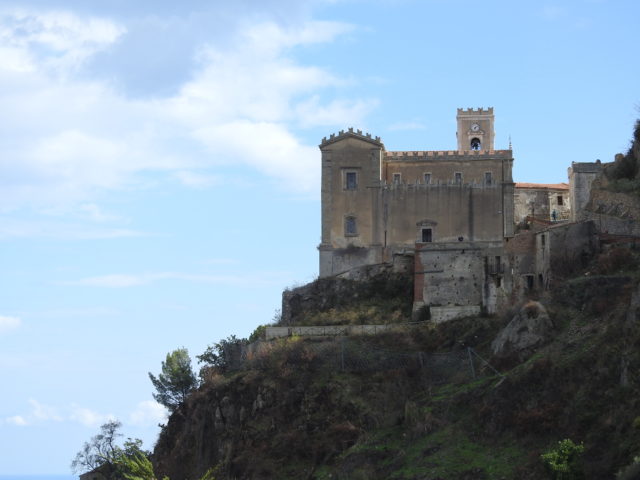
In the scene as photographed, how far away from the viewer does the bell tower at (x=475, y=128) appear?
86.2 metres

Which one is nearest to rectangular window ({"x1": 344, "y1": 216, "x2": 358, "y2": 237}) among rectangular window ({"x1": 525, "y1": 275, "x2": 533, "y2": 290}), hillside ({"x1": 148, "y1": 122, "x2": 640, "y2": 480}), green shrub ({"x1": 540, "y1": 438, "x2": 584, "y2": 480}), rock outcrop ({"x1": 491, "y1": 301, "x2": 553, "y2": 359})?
hillside ({"x1": 148, "y1": 122, "x2": 640, "y2": 480})

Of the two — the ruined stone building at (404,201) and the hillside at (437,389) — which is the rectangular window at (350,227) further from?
the hillside at (437,389)

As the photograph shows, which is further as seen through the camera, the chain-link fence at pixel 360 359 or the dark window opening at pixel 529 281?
the dark window opening at pixel 529 281

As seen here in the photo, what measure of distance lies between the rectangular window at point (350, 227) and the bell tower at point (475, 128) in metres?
15.7

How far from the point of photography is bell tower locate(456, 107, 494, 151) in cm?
8619

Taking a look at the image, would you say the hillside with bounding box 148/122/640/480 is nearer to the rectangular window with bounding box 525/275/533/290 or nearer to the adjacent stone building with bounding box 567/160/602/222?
the rectangular window with bounding box 525/275/533/290

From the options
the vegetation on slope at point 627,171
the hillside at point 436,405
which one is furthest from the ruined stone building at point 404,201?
the hillside at point 436,405

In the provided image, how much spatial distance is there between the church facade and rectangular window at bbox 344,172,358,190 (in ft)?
0.09

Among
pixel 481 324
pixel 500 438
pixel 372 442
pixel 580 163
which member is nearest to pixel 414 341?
pixel 481 324

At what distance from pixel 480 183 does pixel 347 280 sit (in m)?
9.67

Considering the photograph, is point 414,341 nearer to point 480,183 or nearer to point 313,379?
point 313,379

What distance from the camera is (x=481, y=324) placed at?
203ft

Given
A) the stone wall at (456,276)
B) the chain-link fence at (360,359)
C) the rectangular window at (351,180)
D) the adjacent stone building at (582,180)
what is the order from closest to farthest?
the chain-link fence at (360,359)
the stone wall at (456,276)
the rectangular window at (351,180)
the adjacent stone building at (582,180)

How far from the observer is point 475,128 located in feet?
284
